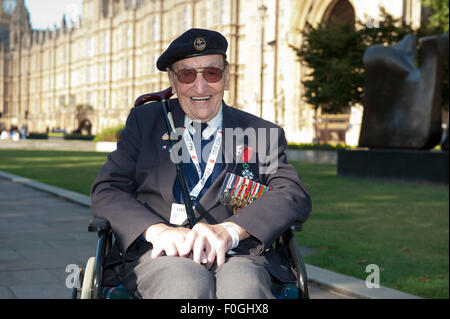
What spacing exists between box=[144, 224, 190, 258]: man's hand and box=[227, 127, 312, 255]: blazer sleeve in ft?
0.89

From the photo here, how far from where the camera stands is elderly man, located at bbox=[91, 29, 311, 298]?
2342 millimetres

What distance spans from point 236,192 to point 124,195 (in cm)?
50

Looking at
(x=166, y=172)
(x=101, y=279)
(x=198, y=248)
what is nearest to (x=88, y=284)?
(x=101, y=279)

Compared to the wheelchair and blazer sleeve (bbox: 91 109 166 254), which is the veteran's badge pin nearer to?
blazer sleeve (bbox: 91 109 166 254)

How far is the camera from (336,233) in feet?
24.0

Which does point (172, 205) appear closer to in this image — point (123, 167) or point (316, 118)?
point (123, 167)

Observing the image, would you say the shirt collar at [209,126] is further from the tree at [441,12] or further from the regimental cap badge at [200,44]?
the tree at [441,12]

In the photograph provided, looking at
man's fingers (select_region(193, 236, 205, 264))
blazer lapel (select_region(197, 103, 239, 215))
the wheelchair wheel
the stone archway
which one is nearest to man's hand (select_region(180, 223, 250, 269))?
man's fingers (select_region(193, 236, 205, 264))

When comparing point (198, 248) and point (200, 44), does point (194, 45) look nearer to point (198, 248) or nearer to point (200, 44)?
point (200, 44)

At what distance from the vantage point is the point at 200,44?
103 inches

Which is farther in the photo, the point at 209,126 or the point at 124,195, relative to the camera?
the point at 209,126

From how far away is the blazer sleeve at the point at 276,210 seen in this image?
248 centimetres

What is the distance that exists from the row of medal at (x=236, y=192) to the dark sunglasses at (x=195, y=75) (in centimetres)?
44
